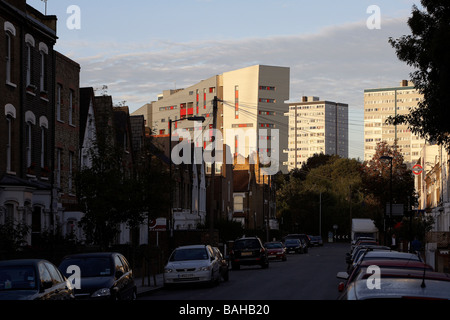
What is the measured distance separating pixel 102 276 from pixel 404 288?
12689mm

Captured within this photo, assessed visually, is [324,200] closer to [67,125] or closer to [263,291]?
[67,125]

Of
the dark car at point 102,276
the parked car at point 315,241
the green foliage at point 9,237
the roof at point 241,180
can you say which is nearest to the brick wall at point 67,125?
the green foliage at point 9,237

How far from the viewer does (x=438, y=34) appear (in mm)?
21797

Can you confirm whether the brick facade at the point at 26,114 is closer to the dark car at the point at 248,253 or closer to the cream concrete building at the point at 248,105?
the dark car at the point at 248,253

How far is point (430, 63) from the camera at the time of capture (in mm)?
24203

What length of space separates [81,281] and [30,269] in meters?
Result: 4.75

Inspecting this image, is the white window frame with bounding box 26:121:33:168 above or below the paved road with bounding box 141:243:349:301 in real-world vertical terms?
above

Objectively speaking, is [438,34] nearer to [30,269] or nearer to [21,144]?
[30,269]

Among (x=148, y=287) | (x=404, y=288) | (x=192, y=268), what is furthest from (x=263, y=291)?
(x=404, y=288)

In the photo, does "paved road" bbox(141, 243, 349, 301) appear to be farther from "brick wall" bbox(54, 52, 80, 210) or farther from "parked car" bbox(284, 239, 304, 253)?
"parked car" bbox(284, 239, 304, 253)

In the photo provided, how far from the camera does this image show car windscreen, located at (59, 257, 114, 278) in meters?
19.5

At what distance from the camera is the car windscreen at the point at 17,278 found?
1388cm

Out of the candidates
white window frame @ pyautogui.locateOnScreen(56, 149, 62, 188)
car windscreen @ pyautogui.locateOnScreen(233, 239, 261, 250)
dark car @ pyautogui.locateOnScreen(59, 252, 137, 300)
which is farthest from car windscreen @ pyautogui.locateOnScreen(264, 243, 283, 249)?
dark car @ pyautogui.locateOnScreen(59, 252, 137, 300)

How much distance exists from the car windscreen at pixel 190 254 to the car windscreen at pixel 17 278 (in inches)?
659
